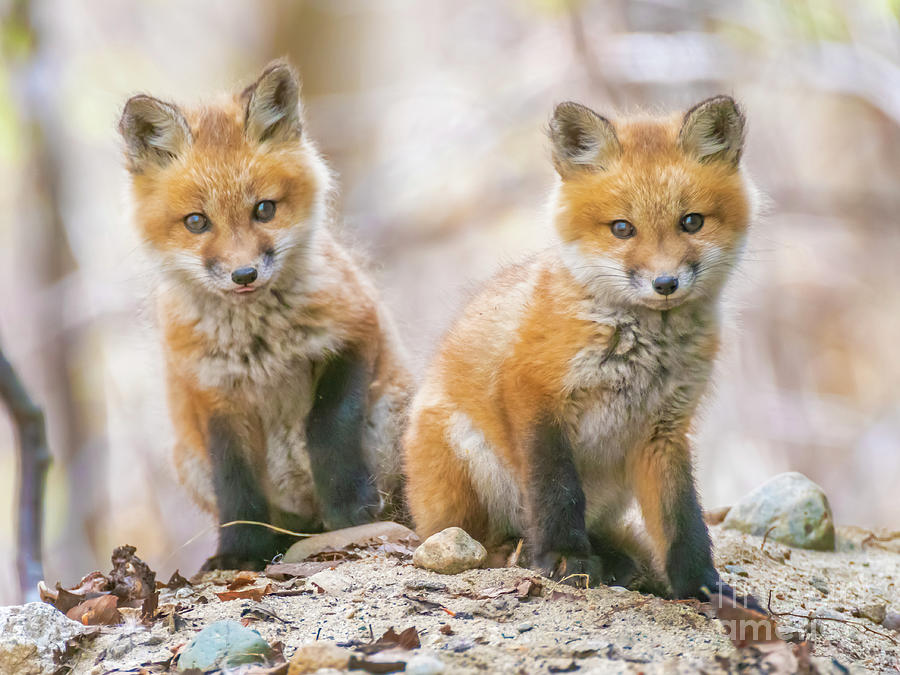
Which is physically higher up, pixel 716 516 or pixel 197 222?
pixel 197 222

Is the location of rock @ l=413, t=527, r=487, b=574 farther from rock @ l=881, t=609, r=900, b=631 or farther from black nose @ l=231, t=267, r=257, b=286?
rock @ l=881, t=609, r=900, b=631

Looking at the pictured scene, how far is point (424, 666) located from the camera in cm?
315

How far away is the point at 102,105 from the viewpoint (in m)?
12.4

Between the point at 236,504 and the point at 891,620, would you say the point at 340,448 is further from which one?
the point at 891,620

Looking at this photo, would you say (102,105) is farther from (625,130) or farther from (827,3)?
(625,130)

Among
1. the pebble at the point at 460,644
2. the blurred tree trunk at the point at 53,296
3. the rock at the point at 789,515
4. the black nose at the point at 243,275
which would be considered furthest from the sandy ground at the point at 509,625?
the blurred tree trunk at the point at 53,296

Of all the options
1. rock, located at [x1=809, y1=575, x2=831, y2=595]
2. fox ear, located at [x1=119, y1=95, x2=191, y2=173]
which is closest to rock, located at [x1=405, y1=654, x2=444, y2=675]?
rock, located at [x1=809, y1=575, x2=831, y2=595]

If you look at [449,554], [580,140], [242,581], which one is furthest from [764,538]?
[242,581]

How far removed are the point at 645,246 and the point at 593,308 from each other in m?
0.37

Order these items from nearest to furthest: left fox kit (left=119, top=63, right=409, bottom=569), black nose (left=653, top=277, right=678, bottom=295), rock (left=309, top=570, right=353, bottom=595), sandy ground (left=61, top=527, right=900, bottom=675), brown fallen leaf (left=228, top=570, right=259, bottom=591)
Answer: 1. sandy ground (left=61, top=527, right=900, bottom=675)
2. black nose (left=653, top=277, right=678, bottom=295)
3. rock (left=309, top=570, right=353, bottom=595)
4. brown fallen leaf (left=228, top=570, right=259, bottom=591)
5. left fox kit (left=119, top=63, right=409, bottom=569)

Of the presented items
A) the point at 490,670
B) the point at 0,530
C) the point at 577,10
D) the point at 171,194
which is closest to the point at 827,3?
the point at 577,10

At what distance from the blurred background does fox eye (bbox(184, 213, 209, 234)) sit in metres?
5.54

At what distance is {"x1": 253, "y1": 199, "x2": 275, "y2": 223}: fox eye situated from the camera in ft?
16.9

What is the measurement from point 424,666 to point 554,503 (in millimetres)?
1229
